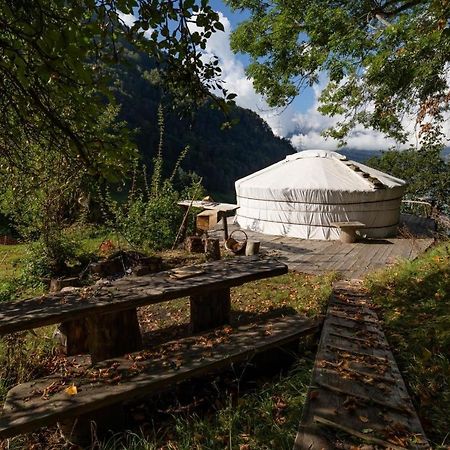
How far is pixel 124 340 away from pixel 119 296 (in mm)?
454

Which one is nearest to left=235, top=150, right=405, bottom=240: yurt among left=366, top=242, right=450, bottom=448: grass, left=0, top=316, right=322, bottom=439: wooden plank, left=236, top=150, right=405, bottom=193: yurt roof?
left=236, top=150, right=405, bottom=193: yurt roof

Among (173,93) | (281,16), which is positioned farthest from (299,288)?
(281,16)

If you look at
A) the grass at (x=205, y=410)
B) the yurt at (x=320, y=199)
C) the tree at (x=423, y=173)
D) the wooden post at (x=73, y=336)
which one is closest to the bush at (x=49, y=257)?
the grass at (x=205, y=410)

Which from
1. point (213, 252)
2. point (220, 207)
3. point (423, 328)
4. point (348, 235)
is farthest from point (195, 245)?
point (423, 328)

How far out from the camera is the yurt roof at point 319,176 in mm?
10359

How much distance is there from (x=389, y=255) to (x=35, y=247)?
302 inches

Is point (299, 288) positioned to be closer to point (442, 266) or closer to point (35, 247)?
point (442, 266)

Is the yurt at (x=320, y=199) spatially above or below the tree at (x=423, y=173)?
below

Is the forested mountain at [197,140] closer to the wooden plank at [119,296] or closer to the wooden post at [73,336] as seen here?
the wooden post at [73,336]

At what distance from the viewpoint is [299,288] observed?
19.1 feet

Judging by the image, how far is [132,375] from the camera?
8.51 ft

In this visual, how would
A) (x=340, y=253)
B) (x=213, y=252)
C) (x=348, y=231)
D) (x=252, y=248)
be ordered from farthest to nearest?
(x=348, y=231), (x=340, y=253), (x=252, y=248), (x=213, y=252)

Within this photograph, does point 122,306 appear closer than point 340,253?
Yes

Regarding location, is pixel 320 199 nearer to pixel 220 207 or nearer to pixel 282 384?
pixel 220 207
